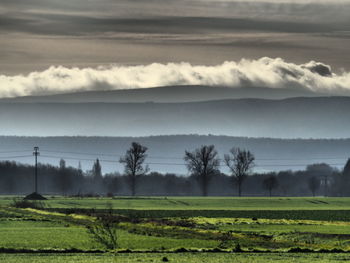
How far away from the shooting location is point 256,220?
105m

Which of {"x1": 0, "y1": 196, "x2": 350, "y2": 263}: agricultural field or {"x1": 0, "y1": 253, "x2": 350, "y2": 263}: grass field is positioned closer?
{"x1": 0, "y1": 253, "x2": 350, "y2": 263}: grass field

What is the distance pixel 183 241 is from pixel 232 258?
14247mm

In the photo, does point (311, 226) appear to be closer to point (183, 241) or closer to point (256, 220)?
point (256, 220)

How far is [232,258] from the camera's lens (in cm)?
5672

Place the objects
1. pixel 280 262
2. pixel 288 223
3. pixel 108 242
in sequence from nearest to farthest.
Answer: pixel 280 262
pixel 108 242
pixel 288 223

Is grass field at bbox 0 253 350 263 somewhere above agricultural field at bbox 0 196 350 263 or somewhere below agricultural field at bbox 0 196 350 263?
below

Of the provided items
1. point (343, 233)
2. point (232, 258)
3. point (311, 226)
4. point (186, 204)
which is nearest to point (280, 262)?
point (232, 258)

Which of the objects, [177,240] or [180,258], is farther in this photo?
[177,240]

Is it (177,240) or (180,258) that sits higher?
(177,240)

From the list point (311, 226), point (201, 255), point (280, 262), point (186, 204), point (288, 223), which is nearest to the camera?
point (280, 262)

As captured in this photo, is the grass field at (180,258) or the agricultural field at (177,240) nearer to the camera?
the grass field at (180,258)

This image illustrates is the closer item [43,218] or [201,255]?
[201,255]

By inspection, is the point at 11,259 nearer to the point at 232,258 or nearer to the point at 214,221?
the point at 232,258

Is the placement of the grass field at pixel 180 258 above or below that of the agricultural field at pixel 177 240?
below
